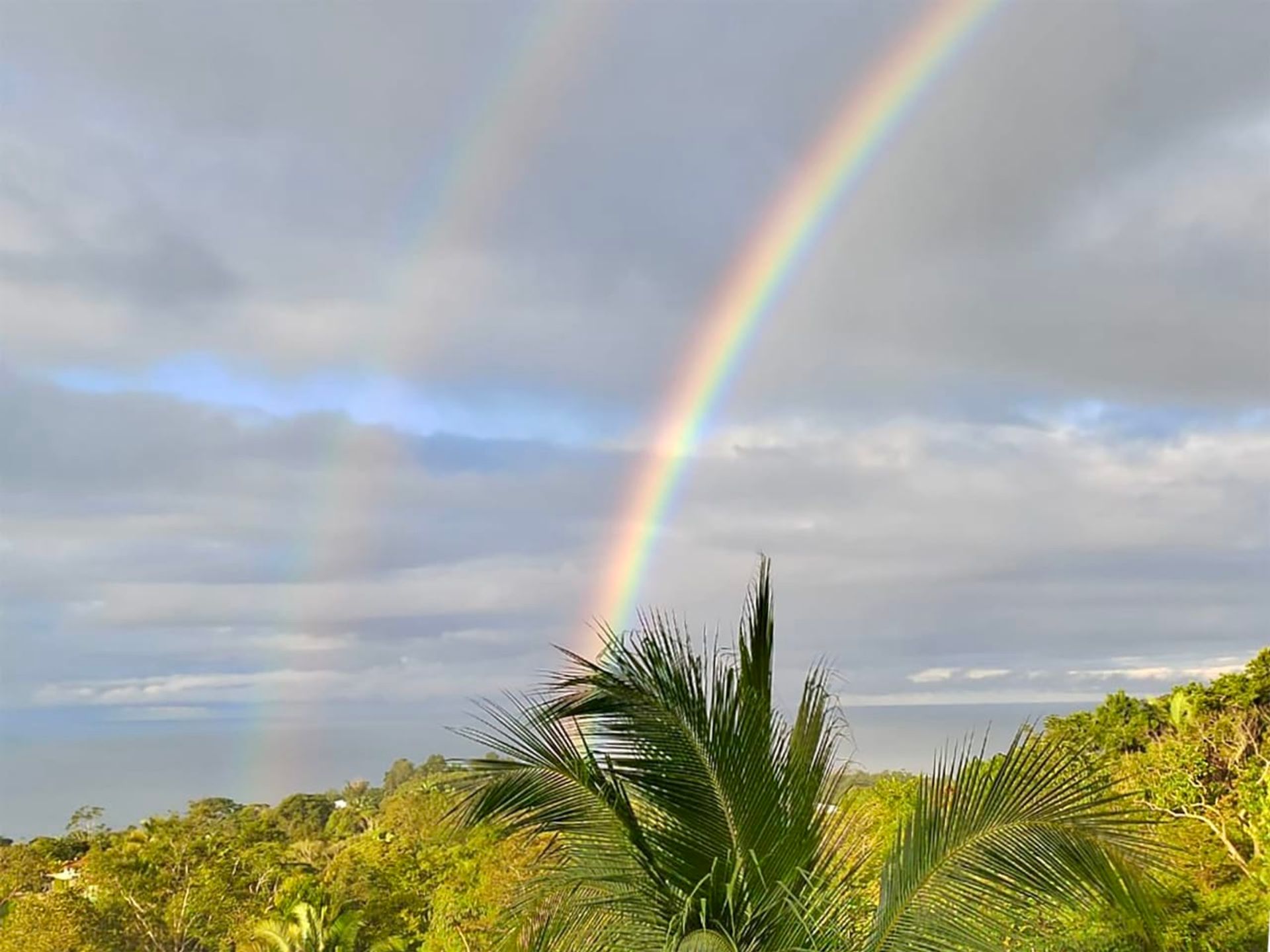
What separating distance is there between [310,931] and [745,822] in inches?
981

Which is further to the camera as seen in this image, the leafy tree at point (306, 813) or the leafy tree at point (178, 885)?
the leafy tree at point (306, 813)

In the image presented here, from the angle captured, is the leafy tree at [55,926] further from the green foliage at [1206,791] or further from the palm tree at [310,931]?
the green foliage at [1206,791]

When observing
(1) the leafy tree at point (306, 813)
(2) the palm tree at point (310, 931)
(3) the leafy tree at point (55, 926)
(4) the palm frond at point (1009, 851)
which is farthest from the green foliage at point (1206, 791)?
(1) the leafy tree at point (306, 813)

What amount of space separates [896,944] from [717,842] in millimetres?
865

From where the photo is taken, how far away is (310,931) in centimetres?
2705

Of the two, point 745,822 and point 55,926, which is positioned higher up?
point 745,822

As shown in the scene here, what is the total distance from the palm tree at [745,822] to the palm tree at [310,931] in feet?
77.3

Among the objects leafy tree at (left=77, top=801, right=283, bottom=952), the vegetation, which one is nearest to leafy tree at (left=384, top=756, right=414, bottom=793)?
leafy tree at (left=77, top=801, right=283, bottom=952)

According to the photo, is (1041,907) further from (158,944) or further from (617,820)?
(158,944)

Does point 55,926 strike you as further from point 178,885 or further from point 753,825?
point 753,825

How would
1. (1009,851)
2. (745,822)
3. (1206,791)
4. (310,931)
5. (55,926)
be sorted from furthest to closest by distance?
(310,931) → (55,926) → (1206,791) → (745,822) → (1009,851)

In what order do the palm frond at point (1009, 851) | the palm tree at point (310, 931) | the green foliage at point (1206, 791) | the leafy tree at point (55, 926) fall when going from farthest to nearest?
the palm tree at point (310, 931) < the leafy tree at point (55, 926) < the green foliage at point (1206, 791) < the palm frond at point (1009, 851)

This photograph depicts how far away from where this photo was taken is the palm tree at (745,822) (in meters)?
4.62

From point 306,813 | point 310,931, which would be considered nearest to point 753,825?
point 310,931
